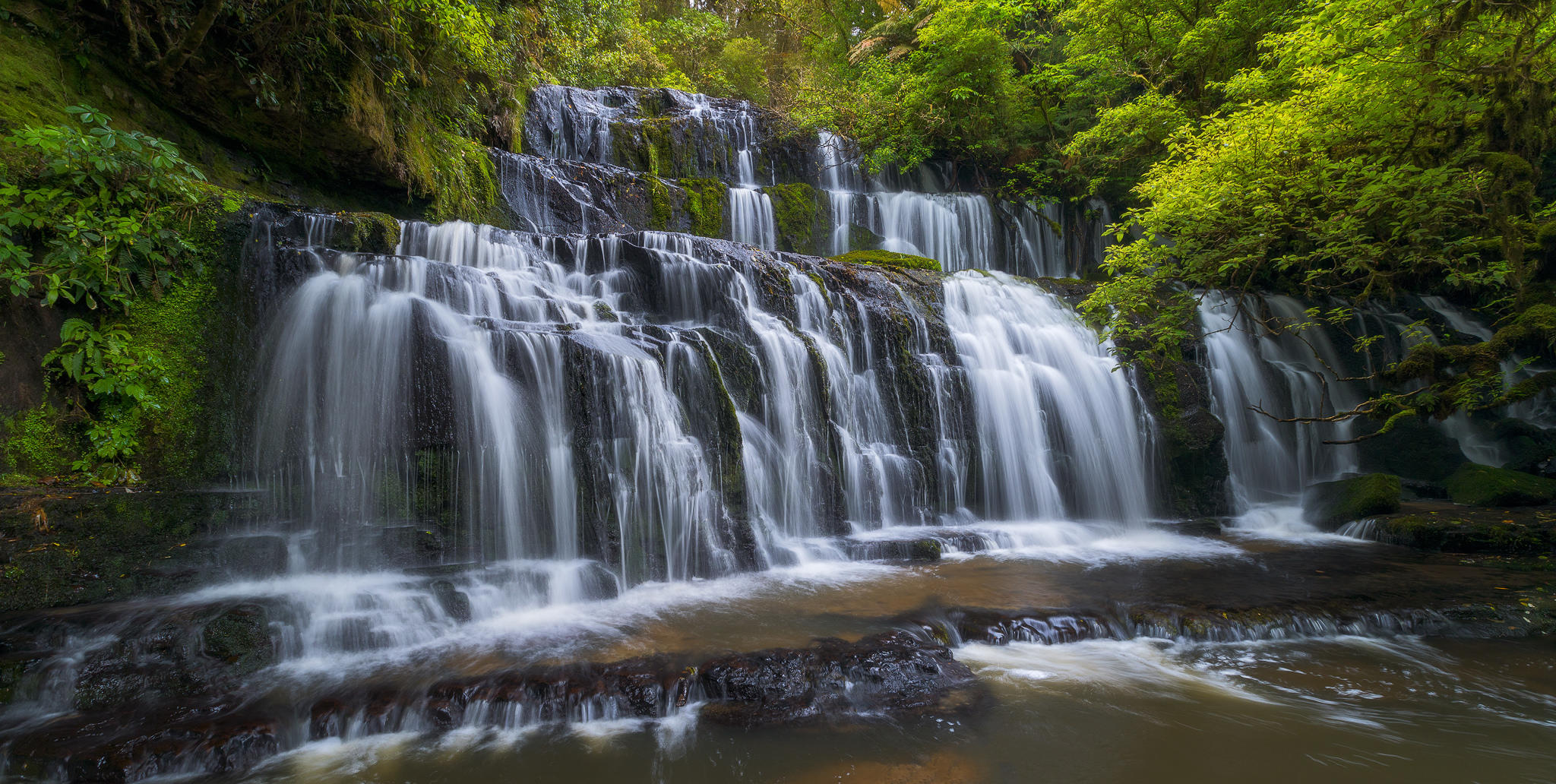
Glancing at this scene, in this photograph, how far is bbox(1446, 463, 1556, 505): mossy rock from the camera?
8.15m

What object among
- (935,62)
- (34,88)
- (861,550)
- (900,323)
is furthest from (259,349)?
(935,62)

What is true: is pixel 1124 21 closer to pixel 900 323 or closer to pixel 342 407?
pixel 900 323

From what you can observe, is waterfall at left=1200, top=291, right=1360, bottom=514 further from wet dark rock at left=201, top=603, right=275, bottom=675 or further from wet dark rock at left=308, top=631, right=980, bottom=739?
wet dark rock at left=201, top=603, right=275, bottom=675

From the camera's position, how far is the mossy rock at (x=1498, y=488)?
8.15 metres

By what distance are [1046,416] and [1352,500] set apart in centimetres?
378

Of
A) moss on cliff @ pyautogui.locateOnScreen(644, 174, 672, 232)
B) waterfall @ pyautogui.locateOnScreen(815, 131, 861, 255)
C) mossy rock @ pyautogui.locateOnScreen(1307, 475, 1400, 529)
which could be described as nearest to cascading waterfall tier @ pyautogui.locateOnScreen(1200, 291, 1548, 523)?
mossy rock @ pyautogui.locateOnScreen(1307, 475, 1400, 529)

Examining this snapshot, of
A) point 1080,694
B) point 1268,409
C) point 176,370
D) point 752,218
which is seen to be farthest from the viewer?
point 752,218

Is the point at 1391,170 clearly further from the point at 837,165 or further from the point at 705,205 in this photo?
the point at 837,165

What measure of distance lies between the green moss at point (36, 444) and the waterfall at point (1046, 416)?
8.65 meters

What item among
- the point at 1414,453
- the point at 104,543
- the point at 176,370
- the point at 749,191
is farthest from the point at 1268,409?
the point at 104,543

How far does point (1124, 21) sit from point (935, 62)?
399 centimetres

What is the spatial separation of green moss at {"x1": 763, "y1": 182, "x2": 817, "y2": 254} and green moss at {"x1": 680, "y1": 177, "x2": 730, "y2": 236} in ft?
3.91

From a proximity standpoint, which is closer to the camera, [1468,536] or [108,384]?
[108,384]

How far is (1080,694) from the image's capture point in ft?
12.5
